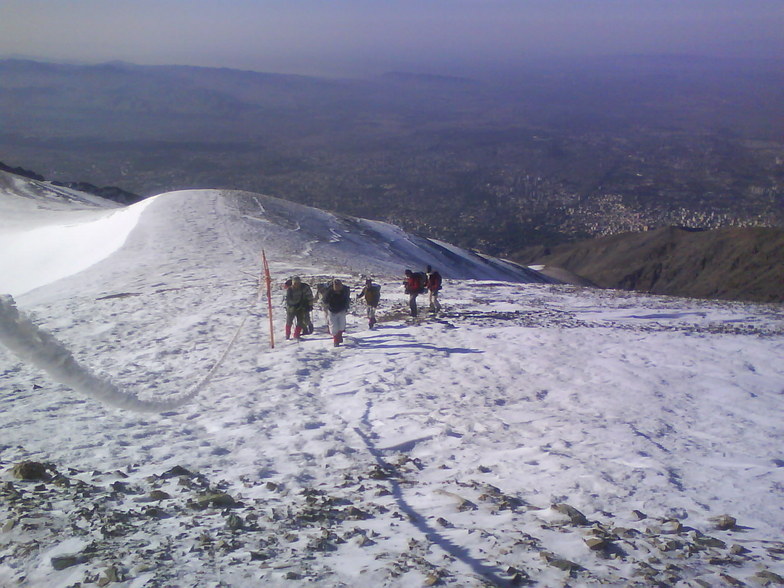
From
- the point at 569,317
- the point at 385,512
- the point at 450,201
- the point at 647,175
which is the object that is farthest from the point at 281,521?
the point at 647,175

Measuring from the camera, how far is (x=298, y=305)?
43.9ft

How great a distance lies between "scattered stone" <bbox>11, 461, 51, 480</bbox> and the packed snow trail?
1.30 meters

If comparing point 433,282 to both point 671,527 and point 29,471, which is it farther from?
point 29,471

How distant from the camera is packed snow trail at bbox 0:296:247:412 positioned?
687 cm

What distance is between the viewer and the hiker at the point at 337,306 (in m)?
12.7

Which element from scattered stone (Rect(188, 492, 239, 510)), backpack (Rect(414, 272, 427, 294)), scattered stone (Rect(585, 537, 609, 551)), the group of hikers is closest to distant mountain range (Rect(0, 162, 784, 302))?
backpack (Rect(414, 272, 427, 294))

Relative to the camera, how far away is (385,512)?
616 centimetres

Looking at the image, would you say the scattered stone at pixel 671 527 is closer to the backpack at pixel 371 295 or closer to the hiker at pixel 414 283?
the backpack at pixel 371 295

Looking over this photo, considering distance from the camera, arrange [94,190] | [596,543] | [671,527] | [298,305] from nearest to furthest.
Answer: [596,543] → [671,527] → [298,305] → [94,190]

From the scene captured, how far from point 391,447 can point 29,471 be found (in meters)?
4.16

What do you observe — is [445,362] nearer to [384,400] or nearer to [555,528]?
[384,400]

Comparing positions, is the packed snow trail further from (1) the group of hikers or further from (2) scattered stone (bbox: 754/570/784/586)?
(2) scattered stone (bbox: 754/570/784/586)

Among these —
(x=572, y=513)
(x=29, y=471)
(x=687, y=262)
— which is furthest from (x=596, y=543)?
(x=687, y=262)

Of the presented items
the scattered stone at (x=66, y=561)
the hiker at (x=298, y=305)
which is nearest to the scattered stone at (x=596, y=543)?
the scattered stone at (x=66, y=561)
